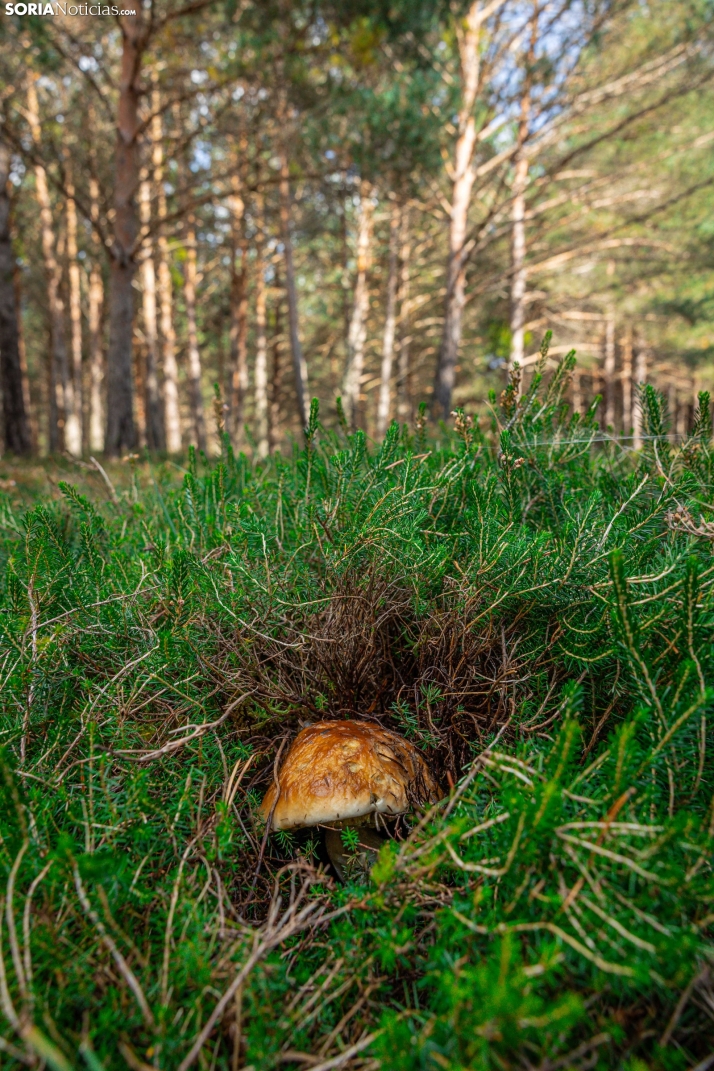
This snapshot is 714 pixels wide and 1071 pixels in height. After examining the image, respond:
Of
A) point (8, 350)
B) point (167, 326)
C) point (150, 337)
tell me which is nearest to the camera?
point (8, 350)

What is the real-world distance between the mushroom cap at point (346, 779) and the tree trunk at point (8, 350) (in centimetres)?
984

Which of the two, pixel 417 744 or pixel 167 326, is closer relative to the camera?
pixel 417 744

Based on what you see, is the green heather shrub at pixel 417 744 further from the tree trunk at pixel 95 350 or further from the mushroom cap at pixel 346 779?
the tree trunk at pixel 95 350

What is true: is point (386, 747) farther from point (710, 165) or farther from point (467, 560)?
point (710, 165)

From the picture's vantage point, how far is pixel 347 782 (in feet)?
4.08

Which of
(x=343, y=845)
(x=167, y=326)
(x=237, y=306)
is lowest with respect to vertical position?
(x=343, y=845)

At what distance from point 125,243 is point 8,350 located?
3045 millimetres

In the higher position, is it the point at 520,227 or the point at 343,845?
the point at 520,227

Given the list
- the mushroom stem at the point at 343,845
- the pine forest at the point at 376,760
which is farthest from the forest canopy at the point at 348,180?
the mushroom stem at the point at 343,845

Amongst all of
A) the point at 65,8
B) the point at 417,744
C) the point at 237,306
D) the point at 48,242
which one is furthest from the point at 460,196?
the point at 417,744

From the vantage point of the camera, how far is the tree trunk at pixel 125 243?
7.57 metres

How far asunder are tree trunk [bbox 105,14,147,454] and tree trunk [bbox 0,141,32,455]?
5.53 ft

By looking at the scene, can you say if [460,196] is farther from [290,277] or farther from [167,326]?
[167,326]

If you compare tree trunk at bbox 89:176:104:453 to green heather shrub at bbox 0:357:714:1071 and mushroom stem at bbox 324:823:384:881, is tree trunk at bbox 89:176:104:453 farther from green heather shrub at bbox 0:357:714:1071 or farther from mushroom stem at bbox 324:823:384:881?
mushroom stem at bbox 324:823:384:881
